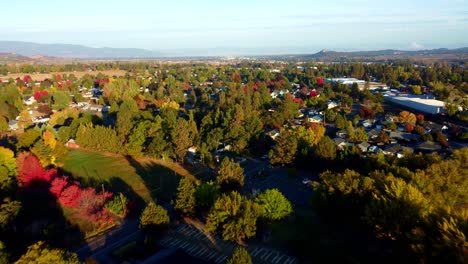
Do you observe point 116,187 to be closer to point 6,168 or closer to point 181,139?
point 181,139

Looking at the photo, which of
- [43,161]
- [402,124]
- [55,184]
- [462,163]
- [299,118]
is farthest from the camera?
[299,118]

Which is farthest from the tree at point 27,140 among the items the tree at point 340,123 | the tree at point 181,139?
the tree at point 340,123

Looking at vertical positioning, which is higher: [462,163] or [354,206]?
[462,163]

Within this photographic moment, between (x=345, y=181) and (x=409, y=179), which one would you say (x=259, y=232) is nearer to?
(x=345, y=181)

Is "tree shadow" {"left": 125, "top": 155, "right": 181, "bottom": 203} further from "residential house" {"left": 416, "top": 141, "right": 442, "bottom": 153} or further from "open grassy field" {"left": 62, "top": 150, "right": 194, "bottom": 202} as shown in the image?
"residential house" {"left": 416, "top": 141, "right": 442, "bottom": 153}

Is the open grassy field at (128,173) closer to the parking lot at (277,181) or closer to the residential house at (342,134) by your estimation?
the parking lot at (277,181)

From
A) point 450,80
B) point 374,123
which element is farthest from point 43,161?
point 450,80

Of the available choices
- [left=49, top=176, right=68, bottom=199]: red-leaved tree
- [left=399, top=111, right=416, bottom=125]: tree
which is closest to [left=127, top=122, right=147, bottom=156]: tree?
[left=49, top=176, right=68, bottom=199]: red-leaved tree

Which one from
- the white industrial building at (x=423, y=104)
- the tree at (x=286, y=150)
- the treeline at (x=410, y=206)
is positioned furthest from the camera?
the white industrial building at (x=423, y=104)
